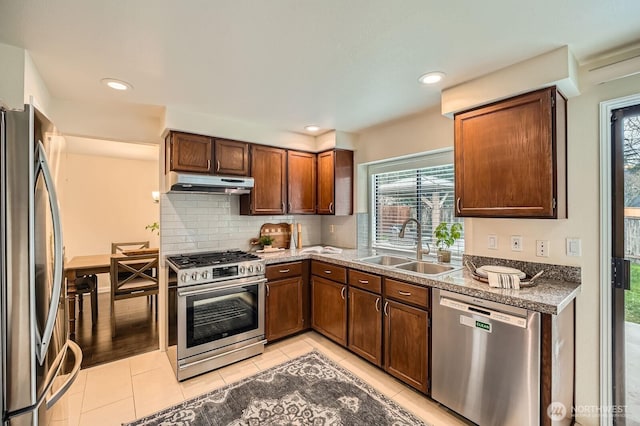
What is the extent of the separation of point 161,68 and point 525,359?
289 cm

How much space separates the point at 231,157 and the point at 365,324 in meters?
2.16

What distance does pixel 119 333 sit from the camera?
133 inches

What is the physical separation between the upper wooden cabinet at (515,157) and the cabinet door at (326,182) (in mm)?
1624

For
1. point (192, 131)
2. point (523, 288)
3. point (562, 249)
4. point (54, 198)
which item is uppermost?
point (192, 131)

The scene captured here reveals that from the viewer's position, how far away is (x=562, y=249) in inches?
77.1

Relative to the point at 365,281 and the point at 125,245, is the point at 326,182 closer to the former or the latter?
the point at 365,281

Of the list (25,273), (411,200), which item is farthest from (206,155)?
(411,200)

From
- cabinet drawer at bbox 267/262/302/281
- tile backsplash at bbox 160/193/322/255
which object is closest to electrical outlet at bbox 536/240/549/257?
cabinet drawer at bbox 267/262/302/281

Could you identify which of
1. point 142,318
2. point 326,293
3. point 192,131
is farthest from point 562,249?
point 142,318

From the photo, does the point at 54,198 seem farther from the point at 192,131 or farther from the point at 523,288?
the point at 523,288

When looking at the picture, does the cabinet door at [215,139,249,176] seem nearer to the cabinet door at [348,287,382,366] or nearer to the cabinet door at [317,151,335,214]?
the cabinet door at [317,151,335,214]

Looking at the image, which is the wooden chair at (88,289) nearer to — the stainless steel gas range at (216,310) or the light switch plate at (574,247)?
the stainless steel gas range at (216,310)

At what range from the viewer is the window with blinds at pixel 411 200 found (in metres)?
2.87

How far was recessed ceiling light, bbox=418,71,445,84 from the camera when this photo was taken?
79.8 inches
